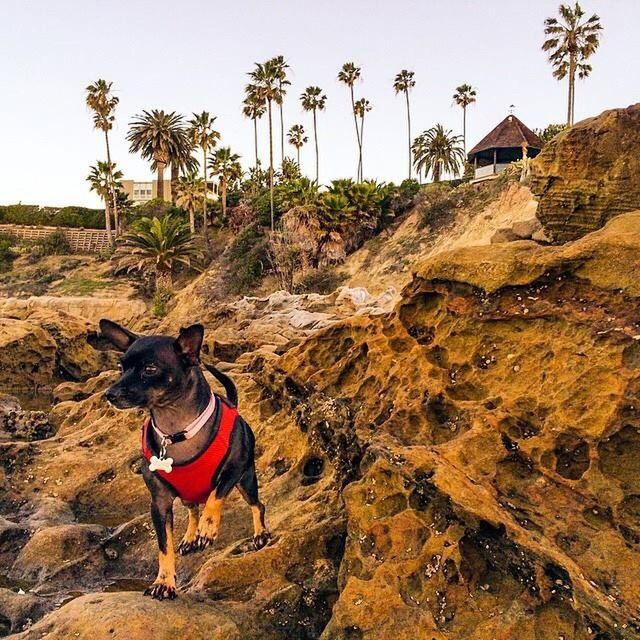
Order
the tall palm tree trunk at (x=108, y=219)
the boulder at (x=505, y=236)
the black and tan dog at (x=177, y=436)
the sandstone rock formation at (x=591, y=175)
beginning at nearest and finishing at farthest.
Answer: the black and tan dog at (x=177, y=436) < the sandstone rock formation at (x=591, y=175) < the boulder at (x=505, y=236) < the tall palm tree trunk at (x=108, y=219)

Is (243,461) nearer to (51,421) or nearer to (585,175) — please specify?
(585,175)

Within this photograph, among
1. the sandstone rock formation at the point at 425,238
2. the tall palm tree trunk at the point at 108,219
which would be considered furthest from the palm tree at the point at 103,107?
the sandstone rock formation at the point at 425,238

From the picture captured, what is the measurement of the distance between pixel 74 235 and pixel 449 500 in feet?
203

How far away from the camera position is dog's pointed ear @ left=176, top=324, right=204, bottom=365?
15.2ft

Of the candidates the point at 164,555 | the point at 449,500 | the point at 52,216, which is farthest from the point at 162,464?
the point at 52,216

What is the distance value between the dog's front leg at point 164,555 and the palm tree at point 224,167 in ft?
168

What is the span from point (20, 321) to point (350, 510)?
21245mm

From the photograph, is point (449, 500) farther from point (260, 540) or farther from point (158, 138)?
point (158, 138)

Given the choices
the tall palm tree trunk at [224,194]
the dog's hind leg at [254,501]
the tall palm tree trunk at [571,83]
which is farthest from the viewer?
the tall palm tree trunk at [224,194]

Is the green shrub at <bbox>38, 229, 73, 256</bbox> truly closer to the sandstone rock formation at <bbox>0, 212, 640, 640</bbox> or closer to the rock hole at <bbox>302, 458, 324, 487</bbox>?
the sandstone rock formation at <bbox>0, 212, 640, 640</bbox>

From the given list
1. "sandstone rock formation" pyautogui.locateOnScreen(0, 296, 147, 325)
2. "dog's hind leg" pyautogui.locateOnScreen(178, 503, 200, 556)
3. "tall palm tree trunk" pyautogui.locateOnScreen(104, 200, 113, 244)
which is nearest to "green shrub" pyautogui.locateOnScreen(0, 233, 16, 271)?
"tall palm tree trunk" pyautogui.locateOnScreen(104, 200, 113, 244)

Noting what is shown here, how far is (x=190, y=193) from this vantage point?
5178cm

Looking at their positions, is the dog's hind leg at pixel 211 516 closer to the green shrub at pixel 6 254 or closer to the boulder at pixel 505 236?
the boulder at pixel 505 236

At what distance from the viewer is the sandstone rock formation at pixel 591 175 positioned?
24.1 ft
